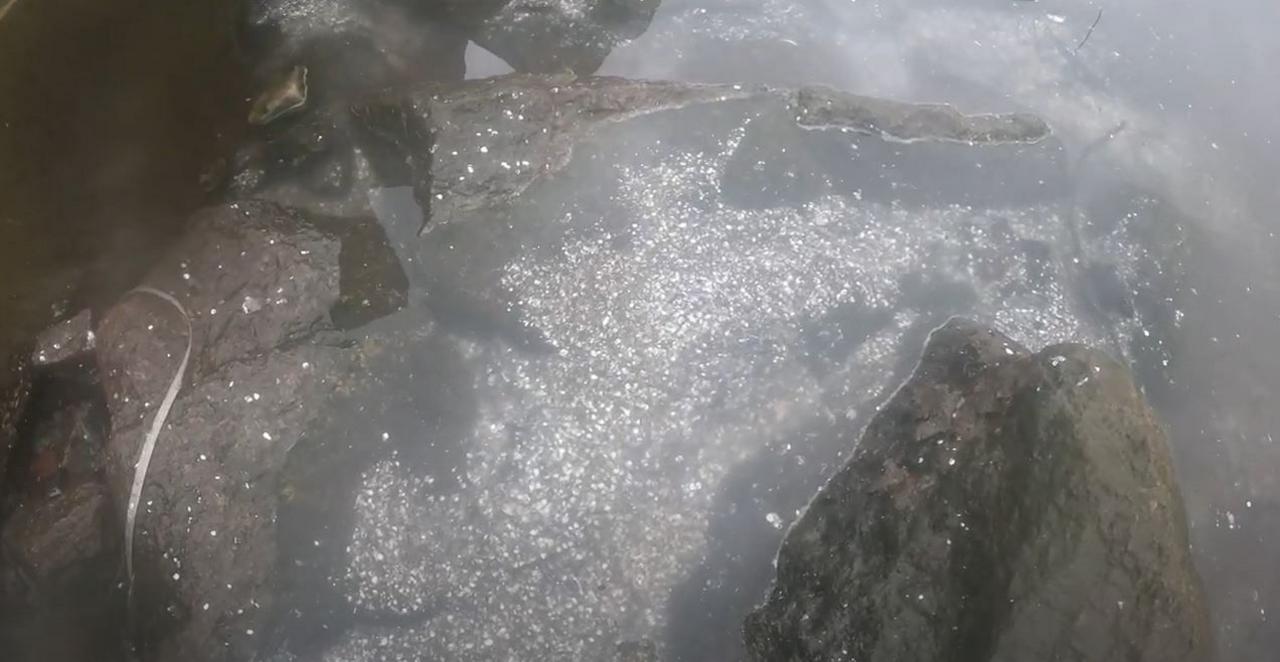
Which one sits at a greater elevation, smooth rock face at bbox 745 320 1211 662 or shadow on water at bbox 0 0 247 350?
shadow on water at bbox 0 0 247 350

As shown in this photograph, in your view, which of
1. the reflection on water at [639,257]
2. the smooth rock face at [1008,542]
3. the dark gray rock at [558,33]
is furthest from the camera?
the dark gray rock at [558,33]

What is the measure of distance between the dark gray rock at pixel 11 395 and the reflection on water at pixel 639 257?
Answer: 10 centimetres

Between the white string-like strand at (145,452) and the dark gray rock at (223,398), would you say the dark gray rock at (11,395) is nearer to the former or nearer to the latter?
the dark gray rock at (223,398)

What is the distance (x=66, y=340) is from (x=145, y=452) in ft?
1.61

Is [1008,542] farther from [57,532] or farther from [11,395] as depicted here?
[11,395]

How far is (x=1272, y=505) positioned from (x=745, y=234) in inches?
93.6

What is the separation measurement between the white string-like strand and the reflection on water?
1.25 ft

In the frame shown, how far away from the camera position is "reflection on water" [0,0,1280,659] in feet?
7.91

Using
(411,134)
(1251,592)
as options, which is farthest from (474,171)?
(1251,592)

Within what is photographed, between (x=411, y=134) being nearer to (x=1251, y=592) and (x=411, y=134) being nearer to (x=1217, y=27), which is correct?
(x=1251, y=592)

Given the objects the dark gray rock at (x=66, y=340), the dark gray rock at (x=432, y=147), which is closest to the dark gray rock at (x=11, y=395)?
the dark gray rock at (x=66, y=340)

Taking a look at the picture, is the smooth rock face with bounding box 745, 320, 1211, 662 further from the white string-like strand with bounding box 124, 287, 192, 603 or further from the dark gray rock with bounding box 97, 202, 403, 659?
the white string-like strand with bounding box 124, 287, 192, 603

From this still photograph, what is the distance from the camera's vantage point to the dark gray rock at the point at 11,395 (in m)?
2.32

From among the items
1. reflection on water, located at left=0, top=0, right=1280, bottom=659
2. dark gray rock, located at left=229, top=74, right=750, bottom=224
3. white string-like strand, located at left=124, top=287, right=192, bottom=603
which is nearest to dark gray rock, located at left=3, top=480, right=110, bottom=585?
white string-like strand, located at left=124, top=287, right=192, bottom=603
